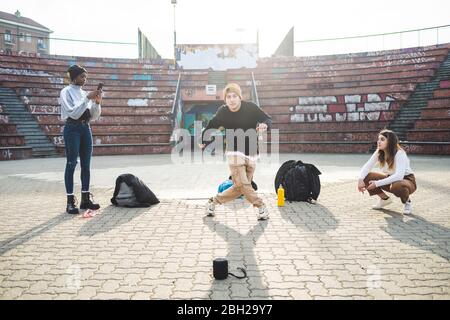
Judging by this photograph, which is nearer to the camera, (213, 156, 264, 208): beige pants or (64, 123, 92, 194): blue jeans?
(213, 156, 264, 208): beige pants

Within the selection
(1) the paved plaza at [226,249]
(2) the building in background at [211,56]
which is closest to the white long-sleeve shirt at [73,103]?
(1) the paved plaza at [226,249]

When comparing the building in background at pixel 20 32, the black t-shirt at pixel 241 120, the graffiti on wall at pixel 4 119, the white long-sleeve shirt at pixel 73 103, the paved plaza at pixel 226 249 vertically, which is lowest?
the paved plaza at pixel 226 249

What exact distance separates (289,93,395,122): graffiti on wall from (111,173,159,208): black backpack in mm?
12383

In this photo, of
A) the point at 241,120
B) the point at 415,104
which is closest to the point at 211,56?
the point at 415,104

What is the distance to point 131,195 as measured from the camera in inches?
233

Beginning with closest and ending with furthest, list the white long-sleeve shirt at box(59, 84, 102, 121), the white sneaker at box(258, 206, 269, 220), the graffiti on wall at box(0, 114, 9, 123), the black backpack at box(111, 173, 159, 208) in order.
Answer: the white sneaker at box(258, 206, 269, 220) < the white long-sleeve shirt at box(59, 84, 102, 121) < the black backpack at box(111, 173, 159, 208) < the graffiti on wall at box(0, 114, 9, 123)

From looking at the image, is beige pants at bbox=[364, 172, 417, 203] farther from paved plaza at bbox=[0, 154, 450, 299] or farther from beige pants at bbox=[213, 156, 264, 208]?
beige pants at bbox=[213, 156, 264, 208]

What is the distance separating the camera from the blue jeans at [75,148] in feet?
17.5

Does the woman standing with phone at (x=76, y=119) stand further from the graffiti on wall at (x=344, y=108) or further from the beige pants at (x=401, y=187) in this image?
the graffiti on wall at (x=344, y=108)

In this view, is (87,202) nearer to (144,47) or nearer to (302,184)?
(302,184)

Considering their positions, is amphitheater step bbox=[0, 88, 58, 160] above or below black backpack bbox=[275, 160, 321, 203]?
above

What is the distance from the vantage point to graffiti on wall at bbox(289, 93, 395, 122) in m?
16.5

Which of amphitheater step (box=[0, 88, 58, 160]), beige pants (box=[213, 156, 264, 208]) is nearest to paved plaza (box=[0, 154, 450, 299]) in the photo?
beige pants (box=[213, 156, 264, 208])

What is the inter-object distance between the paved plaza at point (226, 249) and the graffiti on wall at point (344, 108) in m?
10.2
